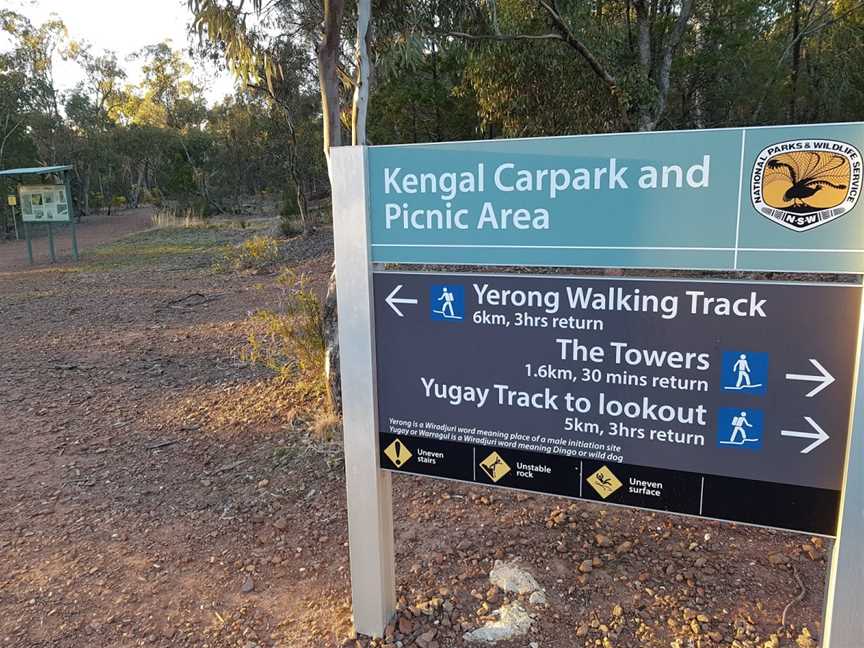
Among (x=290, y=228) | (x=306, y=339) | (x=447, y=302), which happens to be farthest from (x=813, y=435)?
(x=290, y=228)

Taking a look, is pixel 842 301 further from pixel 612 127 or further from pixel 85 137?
pixel 85 137

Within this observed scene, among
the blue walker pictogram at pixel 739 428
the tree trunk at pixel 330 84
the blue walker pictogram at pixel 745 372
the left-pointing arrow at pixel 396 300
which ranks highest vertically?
the tree trunk at pixel 330 84

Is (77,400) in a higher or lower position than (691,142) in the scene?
lower

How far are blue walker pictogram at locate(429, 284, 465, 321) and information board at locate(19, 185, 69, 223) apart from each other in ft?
53.2

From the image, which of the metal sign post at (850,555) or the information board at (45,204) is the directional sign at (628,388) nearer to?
the metal sign post at (850,555)

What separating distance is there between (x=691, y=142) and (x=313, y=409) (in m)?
3.37

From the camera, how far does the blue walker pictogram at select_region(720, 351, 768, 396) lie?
1.92 m

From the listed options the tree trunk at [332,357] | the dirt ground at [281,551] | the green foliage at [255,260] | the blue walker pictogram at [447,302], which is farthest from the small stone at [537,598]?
the green foliage at [255,260]

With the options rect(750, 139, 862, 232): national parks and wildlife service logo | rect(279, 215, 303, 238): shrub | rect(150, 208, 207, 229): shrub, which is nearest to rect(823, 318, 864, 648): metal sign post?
rect(750, 139, 862, 232): national parks and wildlife service logo

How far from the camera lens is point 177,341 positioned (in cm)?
729

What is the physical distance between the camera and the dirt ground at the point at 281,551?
2633 millimetres

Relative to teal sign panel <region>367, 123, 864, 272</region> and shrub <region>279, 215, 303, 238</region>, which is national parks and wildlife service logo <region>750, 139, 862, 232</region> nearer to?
teal sign panel <region>367, 123, 864, 272</region>

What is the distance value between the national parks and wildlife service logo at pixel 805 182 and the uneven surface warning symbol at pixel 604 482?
2.88ft

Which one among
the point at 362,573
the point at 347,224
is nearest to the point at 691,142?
the point at 347,224
